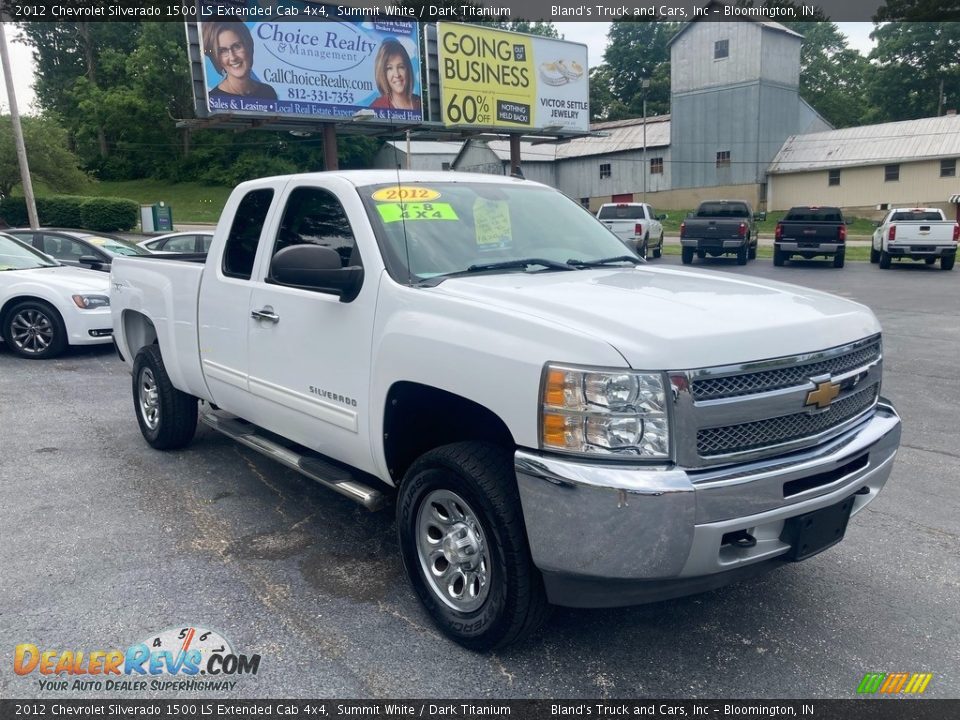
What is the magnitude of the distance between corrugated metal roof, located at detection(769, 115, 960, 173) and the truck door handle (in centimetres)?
4457

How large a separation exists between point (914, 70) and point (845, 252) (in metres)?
43.4

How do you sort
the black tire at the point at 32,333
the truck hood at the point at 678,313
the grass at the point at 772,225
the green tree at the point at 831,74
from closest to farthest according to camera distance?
the truck hood at the point at 678,313, the black tire at the point at 32,333, the grass at the point at 772,225, the green tree at the point at 831,74

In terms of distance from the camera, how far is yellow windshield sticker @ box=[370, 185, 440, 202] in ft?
12.9

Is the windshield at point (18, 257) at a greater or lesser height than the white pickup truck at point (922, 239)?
greater

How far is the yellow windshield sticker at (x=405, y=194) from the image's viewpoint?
3.93 meters

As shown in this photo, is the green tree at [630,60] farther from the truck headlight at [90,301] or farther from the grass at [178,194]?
the truck headlight at [90,301]

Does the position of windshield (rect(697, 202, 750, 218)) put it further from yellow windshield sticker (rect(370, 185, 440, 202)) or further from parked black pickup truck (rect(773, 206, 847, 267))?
yellow windshield sticker (rect(370, 185, 440, 202))

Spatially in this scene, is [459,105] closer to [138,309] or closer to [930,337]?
[930,337]

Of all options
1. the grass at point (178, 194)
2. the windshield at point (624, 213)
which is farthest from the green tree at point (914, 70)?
the grass at point (178, 194)

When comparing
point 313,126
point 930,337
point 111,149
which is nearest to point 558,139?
point 313,126

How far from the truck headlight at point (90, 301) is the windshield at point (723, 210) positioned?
63.0ft

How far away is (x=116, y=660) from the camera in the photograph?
3164mm

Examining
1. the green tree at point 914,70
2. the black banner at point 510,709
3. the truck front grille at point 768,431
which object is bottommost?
the black banner at point 510,709

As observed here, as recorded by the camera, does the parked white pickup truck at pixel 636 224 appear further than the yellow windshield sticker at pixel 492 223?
Yes
